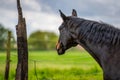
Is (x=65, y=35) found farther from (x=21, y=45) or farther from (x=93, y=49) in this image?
(x=21, y=45)

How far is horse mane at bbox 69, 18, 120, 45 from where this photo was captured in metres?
7.48

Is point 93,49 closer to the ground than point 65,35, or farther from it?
closer to the ground

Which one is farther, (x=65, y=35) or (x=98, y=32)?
(x=65, y=35)

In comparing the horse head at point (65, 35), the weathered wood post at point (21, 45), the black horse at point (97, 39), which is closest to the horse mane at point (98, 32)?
the black horse at point (97, 39)

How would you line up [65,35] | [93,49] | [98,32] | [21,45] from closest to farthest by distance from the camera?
[98,32], [93,49], [65,35], [21,45]

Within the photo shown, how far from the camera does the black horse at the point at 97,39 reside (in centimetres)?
737

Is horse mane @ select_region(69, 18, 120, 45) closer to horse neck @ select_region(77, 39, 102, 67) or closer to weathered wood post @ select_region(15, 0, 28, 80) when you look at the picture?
horse neck @ select_region(77, 39, 102, 67)

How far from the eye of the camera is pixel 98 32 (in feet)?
25.2

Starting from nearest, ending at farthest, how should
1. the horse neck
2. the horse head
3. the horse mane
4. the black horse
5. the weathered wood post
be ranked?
the black horse
the horse mane
the horse neck
the horse head
the weathered wood post

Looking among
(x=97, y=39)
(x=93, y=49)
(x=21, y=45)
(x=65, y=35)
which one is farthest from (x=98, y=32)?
(x=21, y=45)

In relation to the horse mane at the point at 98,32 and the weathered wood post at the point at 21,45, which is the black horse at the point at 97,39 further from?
the weathered wood post at the point at 21,45

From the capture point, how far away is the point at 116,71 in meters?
7.31

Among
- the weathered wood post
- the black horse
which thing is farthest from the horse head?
the weathered wood post

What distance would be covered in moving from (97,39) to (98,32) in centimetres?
13
